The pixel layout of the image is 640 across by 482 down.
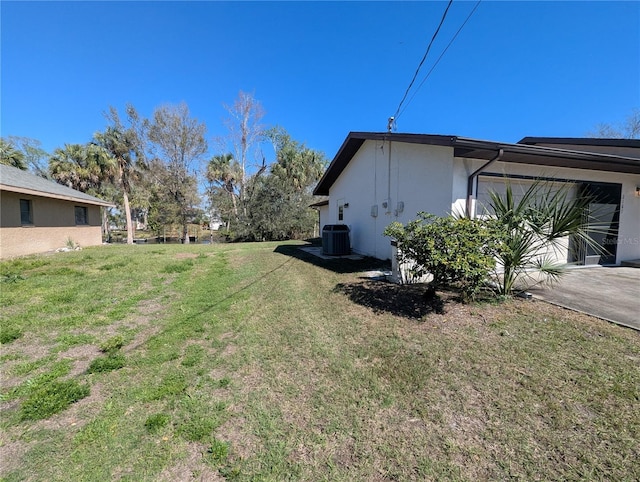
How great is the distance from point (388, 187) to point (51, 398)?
7.98 m

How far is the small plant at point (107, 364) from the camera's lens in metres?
2.77

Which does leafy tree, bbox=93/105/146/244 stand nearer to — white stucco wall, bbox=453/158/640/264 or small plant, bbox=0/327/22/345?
small plant, bbox=0/327/22/345

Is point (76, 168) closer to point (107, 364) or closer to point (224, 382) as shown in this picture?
point (107, 364)

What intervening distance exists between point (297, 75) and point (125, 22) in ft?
26.6

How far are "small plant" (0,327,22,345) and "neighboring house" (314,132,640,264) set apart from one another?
732 centimetres

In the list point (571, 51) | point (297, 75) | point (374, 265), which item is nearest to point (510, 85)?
point (571, 51)

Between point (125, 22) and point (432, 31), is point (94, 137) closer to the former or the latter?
point (125, 22)

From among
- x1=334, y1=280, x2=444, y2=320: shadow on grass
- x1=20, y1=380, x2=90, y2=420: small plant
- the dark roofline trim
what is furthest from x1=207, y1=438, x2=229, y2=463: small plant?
the dark roofline trim

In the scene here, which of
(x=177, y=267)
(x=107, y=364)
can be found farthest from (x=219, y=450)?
(x=177, y=267)

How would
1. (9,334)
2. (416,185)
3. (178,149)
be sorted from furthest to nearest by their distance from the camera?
(178,149) → (416,185) → (9,334)

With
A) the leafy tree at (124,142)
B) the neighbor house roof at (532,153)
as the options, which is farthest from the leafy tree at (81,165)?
the neighbor house roof at (532,153)

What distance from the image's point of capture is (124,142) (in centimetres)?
2102

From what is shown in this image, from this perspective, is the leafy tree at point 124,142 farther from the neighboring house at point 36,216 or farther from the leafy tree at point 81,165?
the neighboring house at point 36,216

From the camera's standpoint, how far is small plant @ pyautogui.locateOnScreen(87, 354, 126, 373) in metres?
2.77
